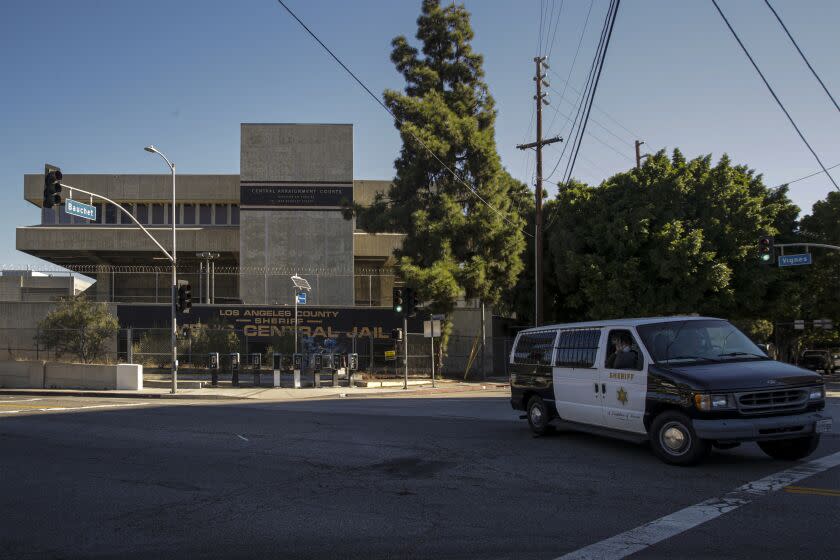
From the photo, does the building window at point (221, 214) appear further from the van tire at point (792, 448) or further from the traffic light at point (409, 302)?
the van tire at point (792, 448)

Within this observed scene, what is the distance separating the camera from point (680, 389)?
8.78 meters

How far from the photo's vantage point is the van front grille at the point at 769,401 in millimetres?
8410

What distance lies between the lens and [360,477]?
899 cm

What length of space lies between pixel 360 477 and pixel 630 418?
12.4ft

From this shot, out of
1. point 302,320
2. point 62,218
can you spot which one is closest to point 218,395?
point 302,320

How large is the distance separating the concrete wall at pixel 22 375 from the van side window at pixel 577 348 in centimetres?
2437

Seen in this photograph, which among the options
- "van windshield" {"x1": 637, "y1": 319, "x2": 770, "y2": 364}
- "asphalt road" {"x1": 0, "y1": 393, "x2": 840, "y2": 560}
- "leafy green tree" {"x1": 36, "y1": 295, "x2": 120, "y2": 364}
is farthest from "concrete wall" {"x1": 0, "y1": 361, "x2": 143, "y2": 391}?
"van windshield" {"x1": 637, "y1": 319, "x2": 770, "y2": 364}

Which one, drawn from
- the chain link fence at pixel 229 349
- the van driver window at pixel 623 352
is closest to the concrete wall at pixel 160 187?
the chain link fence at pixel 229 349

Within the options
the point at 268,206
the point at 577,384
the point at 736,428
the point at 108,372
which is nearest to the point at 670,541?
the point at 736,428

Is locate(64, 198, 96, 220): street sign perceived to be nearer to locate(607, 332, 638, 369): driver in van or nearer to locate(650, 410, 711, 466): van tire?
locate(607, 332, 638, 369): driver in van

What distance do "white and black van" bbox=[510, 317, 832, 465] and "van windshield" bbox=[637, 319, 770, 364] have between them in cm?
1

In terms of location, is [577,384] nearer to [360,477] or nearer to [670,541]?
[360,477]

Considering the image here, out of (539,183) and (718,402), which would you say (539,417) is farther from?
(539,183)

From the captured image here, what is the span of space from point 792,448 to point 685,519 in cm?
354
